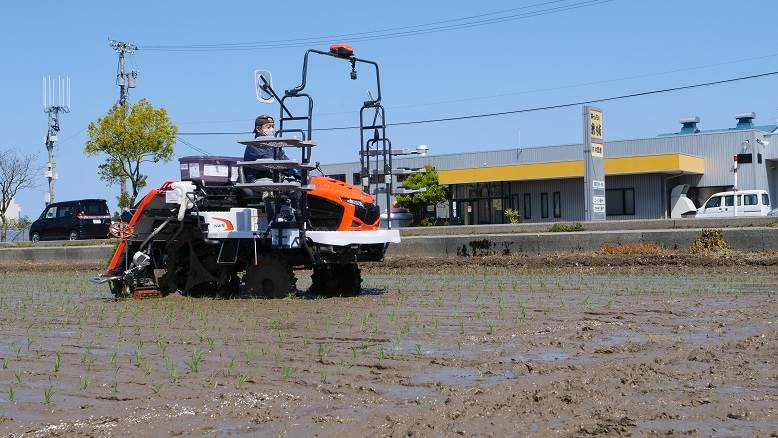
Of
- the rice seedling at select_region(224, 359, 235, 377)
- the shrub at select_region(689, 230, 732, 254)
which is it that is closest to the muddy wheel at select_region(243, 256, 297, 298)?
the rice seedling at select_region(224, 359, 235, 377)

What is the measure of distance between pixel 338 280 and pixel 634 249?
7789 mm

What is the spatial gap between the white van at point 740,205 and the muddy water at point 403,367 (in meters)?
26.0

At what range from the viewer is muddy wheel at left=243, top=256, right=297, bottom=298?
40.1ft

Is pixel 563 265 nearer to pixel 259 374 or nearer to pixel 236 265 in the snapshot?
pixel 236 265

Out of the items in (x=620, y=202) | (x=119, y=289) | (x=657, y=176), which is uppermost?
(x=657, y=176)

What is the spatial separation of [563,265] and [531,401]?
41.6 ft

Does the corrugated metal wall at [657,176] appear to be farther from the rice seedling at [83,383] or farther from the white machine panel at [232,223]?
the rice seedling at [83,383]

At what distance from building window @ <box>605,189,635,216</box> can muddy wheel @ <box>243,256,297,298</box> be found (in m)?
38.1

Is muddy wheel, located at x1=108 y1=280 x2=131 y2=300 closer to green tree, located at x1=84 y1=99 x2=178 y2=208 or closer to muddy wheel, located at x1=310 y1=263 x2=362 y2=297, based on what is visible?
muddy wheel, located at x1=310 y1=263 x2=362 y2=297

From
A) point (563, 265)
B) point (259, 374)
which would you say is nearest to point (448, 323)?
point (259, 374)

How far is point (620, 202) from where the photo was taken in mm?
48375

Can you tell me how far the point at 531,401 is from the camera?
5.25 m

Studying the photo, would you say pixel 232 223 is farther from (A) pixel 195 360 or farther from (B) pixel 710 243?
(B) pixel 710 243

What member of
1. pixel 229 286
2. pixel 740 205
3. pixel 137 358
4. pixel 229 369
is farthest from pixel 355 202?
pixel 740 205
